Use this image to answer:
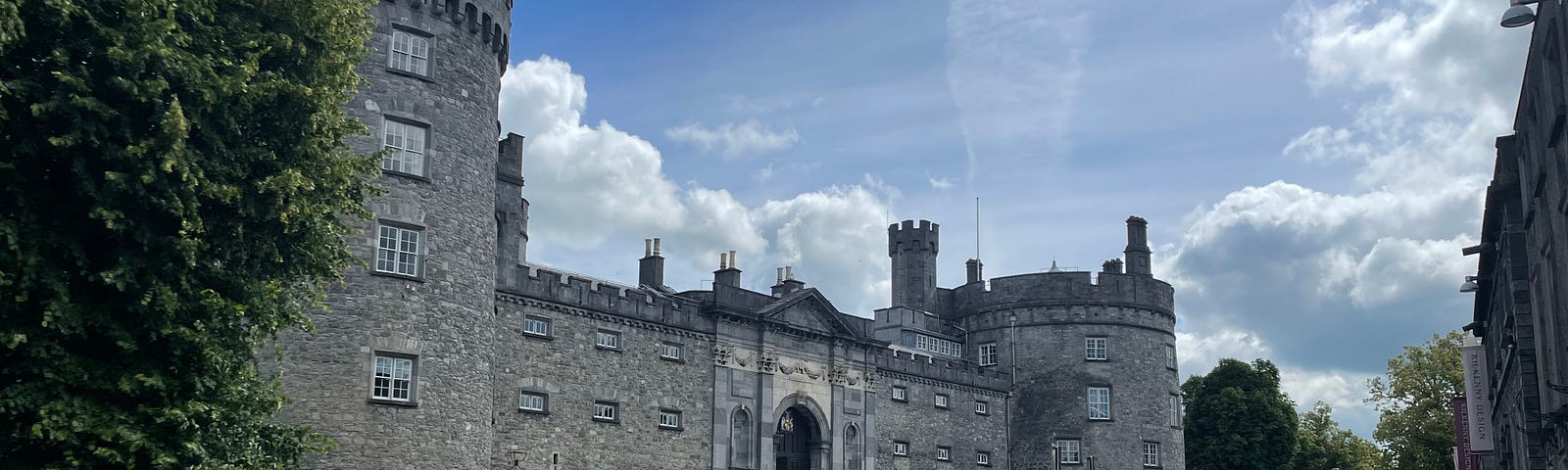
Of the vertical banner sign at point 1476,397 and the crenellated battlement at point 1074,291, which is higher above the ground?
the crenellated battlement at point 1074,291

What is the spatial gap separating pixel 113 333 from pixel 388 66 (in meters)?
13.4

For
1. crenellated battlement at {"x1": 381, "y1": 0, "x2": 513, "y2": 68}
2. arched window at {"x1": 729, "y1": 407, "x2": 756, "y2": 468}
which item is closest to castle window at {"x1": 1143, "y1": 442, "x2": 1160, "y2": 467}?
arched window at {"x1": 729, "y1": 407, "x2": 756, "y2": 468}

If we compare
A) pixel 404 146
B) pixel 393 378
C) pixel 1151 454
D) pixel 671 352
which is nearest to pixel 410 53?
pixel 404 146

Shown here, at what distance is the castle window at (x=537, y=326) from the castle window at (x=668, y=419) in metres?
4.76

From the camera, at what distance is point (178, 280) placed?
17.8m

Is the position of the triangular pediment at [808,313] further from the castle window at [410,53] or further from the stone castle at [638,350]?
the castle window at [410,53]

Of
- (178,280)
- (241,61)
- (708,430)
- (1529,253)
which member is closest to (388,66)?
(241,61)

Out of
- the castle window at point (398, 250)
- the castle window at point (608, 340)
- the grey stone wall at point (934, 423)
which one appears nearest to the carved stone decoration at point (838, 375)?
the grey stone wall at point (934, 423)

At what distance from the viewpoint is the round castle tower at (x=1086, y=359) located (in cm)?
5428

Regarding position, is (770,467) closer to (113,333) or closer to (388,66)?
(388,66)

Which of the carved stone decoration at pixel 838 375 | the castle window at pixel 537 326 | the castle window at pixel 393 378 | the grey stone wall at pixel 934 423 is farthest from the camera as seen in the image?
the grey stone wall at pixel 934 423

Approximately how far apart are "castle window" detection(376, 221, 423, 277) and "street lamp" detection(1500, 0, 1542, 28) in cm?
2063

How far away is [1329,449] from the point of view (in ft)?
229

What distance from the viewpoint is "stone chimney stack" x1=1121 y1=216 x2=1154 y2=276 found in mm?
57406
